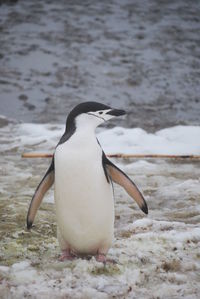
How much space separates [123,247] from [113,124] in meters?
5.46

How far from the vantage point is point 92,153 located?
6.79ft

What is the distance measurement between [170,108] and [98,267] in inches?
286

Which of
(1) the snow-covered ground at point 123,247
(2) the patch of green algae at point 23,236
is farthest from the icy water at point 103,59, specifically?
(2) the patch of green algae at point 23,236

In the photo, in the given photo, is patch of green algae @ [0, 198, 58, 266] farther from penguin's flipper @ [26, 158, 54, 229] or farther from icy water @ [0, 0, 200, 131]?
icy water @ [0, 0, 200, 131]

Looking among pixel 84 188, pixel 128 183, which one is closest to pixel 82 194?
pixel 84 188

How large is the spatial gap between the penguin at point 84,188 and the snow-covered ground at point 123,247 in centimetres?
11

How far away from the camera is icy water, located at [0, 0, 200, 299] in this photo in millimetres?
1995

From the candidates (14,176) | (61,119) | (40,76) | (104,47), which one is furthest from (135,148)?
(104,47)

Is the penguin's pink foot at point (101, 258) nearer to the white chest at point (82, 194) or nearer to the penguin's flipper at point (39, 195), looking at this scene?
the white chest at point (82, 194)

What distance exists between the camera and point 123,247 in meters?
2.35

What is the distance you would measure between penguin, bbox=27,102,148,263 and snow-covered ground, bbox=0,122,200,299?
0.35 ft

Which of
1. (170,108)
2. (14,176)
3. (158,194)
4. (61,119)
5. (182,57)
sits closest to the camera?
(158,194)

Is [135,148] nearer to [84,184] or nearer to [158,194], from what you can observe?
[158,194]

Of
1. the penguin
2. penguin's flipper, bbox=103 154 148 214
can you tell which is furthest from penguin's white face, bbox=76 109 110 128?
penguin's flipper, bbox=103 154 148 214
